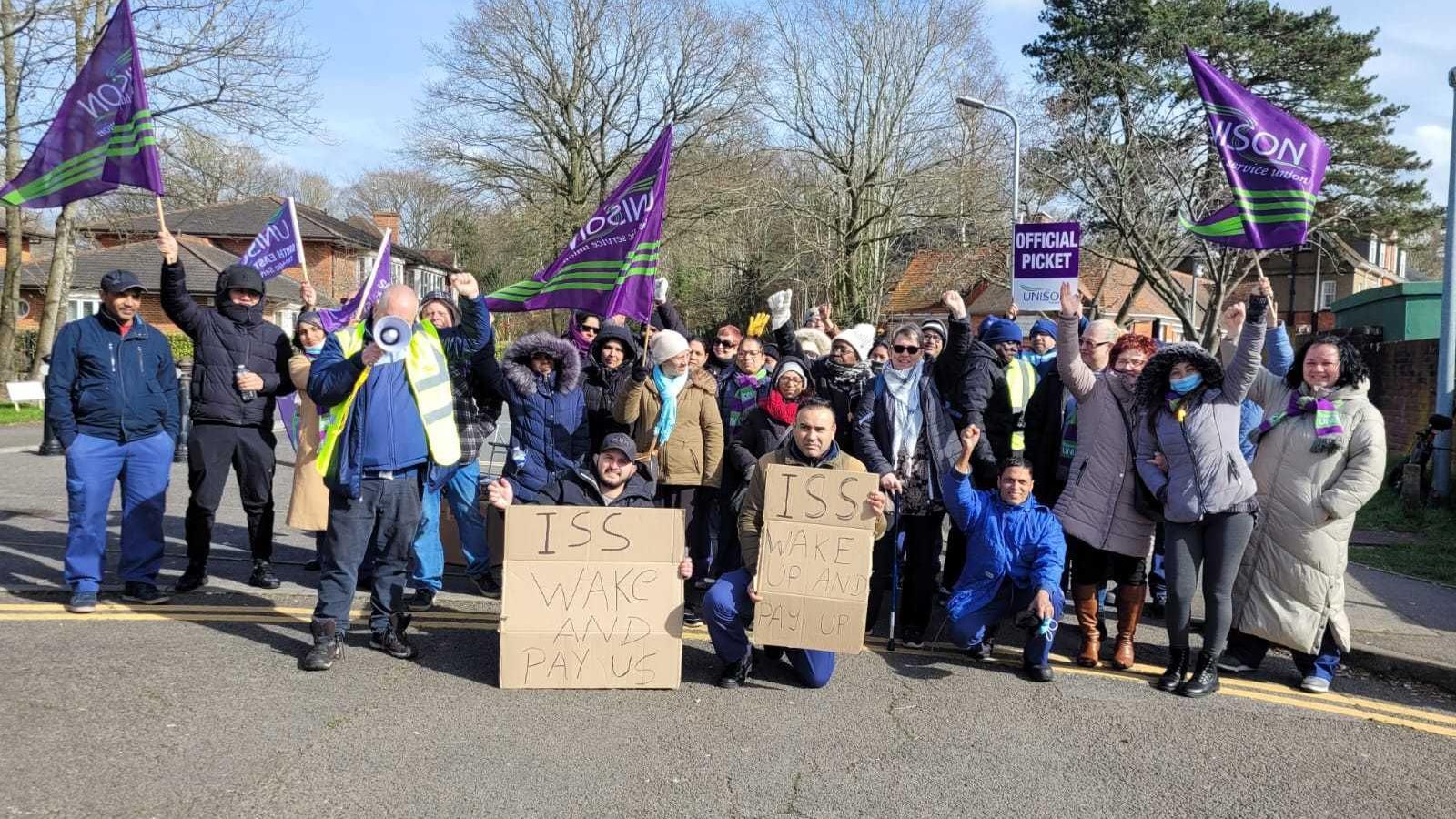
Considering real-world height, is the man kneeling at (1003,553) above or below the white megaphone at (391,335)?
below

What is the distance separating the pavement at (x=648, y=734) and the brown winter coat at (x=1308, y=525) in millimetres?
383

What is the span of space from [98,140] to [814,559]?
5.00 meters

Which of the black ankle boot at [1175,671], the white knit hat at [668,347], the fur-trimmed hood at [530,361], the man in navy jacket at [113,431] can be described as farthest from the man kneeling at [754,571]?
the man in navy jacket at [113,431]

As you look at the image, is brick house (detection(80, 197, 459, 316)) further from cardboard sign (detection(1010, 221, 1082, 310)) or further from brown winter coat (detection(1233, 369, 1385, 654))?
brown winter coat (detection(1233, 369, 1385, 654))

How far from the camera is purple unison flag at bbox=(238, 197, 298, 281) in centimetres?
817

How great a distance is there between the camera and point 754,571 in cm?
543

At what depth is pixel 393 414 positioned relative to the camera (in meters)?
5.39

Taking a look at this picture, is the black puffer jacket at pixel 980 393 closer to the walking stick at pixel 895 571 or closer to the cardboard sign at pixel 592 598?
the walking stick at pixel 895 571

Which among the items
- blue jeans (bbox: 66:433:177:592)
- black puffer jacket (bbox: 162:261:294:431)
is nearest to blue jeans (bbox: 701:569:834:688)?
black puffer jacket (bbox: 162:261:294:431)

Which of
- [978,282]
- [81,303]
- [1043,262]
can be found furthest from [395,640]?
[81,303]

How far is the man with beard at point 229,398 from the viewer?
657 centimetres

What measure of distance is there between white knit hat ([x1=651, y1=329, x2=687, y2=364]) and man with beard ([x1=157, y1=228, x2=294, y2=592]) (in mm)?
2450

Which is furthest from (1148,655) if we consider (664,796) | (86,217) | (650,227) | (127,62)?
(86,217)

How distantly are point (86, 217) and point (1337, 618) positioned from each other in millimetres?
28054
